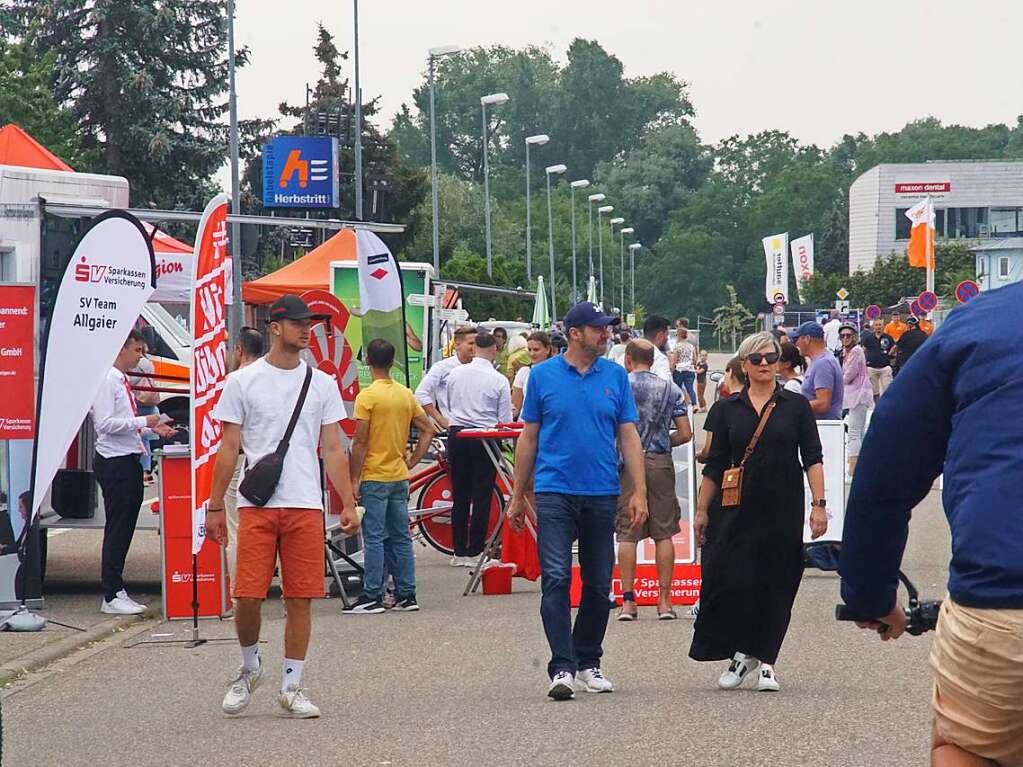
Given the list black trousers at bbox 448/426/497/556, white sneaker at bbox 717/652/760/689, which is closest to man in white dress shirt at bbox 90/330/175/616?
black trousers at bbox 448/426/497/556

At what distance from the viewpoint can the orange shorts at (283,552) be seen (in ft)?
26.7

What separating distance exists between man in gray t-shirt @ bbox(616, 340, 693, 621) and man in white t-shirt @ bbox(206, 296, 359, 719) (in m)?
3.35

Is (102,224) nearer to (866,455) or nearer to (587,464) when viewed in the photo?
(587,464)

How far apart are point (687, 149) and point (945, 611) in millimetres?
142324

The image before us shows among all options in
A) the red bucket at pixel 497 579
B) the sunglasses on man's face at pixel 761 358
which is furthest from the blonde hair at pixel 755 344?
the red bucket at pixel 497 579

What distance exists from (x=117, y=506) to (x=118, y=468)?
26 centimetres

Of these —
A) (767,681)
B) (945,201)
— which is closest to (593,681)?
(767,681)

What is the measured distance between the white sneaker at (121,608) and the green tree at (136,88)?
151 ft

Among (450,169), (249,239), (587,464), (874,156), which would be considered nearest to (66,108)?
(249,239)

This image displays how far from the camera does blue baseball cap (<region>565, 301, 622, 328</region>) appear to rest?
8648mm

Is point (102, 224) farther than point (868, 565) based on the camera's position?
Yes

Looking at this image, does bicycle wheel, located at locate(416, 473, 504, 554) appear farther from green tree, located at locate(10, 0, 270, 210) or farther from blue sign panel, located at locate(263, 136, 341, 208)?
green tree, located at locate(10, 0, 270, 210)

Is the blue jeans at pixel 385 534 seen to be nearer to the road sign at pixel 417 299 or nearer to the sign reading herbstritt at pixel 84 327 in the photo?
the sign reading herbstritt at pixel 84 327

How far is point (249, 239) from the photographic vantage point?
18.8 m
